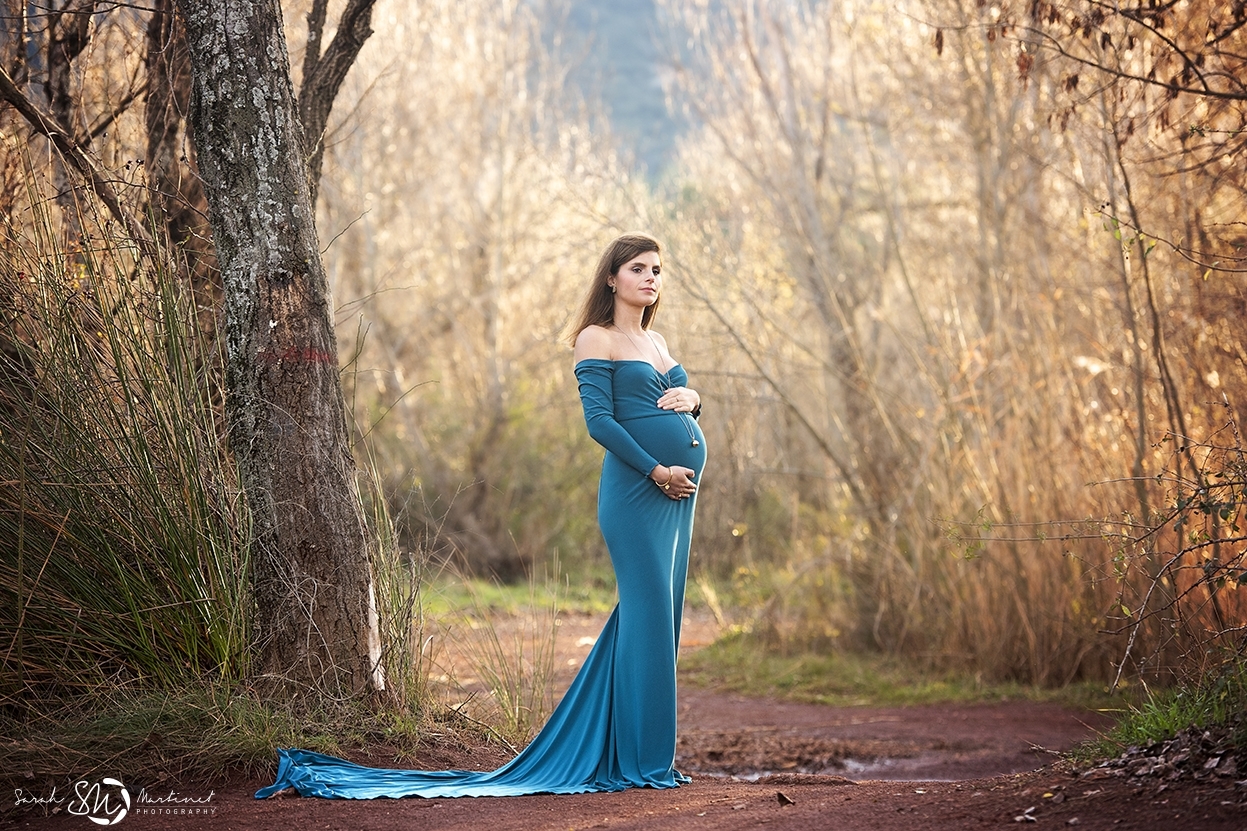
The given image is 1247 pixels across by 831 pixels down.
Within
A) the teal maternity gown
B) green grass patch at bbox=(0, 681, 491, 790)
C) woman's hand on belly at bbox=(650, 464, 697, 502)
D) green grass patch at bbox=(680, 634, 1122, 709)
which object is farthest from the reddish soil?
green grass patch at bbox=(680, 634, 1122, 709)

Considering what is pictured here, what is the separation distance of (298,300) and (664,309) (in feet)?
30.4

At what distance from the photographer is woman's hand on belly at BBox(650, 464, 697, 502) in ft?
14.6

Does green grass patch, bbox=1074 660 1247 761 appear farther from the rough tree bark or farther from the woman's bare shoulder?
the rough tree bark

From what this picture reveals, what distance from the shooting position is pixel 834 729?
7070 mm

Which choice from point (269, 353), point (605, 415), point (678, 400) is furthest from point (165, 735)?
point (678, 400)

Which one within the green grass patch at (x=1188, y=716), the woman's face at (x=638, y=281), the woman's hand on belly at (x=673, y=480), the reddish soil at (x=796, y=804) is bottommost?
the reddish soil at (x=796, y=804)

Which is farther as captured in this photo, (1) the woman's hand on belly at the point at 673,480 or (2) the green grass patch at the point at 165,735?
(1) the woman's hand on belly at the point at 673,480

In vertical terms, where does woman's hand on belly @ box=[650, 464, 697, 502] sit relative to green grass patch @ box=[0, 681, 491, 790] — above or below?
above

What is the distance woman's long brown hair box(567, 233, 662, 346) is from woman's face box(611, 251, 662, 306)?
1.0 inches

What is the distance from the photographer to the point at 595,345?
466cm

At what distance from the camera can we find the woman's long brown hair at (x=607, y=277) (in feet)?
15.6

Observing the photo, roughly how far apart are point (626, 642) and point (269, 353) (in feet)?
6.00

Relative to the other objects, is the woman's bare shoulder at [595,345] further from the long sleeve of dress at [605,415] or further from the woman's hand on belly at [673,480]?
the woman's hand on belly at [673,480]

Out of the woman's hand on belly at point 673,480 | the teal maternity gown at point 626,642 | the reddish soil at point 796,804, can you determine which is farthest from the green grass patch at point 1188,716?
the woman's hand on belly at point 673,480
